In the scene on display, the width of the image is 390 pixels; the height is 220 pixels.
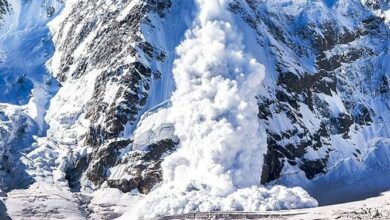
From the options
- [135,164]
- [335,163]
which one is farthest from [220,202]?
A: [335,163]

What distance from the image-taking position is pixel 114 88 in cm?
17838

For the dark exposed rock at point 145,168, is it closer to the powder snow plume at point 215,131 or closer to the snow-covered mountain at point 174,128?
the snow-covered mountain at point 174,128

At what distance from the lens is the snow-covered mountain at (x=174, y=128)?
495 feet

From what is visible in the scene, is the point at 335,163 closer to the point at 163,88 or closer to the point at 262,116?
the point at 262,116

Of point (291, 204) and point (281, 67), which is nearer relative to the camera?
point (291, 204)

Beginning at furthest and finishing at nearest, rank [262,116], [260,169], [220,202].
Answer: [262,116], [260,169], [220,202]

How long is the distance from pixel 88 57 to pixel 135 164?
139 ft

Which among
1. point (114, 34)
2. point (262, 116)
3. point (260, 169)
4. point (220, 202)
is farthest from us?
point (114, 34)

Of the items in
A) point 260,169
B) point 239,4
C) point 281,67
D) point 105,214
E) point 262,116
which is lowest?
point 105,214

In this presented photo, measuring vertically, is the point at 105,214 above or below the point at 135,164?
below

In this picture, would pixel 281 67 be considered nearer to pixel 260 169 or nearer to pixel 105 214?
pixel 260 169

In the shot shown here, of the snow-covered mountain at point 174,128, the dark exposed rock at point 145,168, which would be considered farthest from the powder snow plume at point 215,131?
the dark exposed rock at point 145,168

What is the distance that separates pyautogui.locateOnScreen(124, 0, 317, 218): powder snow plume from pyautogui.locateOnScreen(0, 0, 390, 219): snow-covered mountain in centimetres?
30

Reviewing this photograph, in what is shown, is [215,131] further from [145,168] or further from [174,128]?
[145,168]
